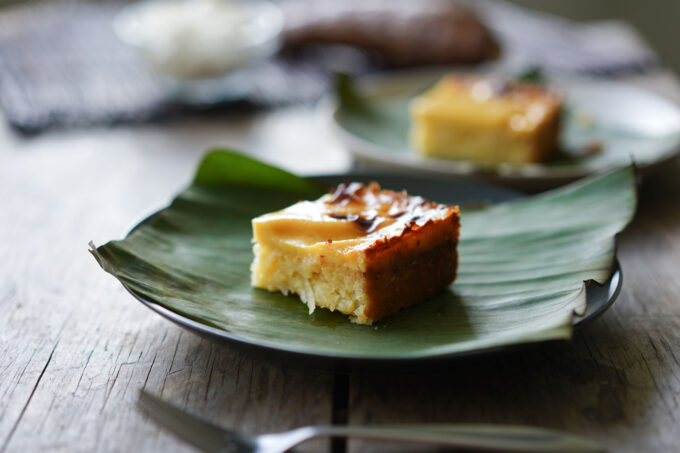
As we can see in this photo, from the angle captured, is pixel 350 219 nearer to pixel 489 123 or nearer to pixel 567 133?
pixel 489 123

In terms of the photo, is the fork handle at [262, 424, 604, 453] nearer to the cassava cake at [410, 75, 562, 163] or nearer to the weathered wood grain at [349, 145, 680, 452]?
the weathered wood grain at [349, 145, 680, 452]

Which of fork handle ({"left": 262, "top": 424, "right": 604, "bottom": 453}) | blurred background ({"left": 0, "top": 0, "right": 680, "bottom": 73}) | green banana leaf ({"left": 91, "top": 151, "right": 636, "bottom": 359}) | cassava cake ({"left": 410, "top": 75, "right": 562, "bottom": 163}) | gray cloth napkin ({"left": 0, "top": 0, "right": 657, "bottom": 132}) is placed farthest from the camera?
blurred background ({"left": 0, "top": 0, "right": 680, "bottom": 73})

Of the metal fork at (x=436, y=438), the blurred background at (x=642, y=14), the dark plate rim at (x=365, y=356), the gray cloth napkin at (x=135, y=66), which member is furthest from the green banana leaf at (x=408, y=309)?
the blurred background at (x=642, y=14)

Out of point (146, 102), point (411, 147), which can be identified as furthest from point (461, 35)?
point (146, 102)

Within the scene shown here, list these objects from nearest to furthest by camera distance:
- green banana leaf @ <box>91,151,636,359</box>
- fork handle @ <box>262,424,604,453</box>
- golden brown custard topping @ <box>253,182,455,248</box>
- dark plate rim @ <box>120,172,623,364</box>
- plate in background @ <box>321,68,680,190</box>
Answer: fork handle @ <box>262,424,604,453</box>, dark plate rim @ <box>120,172,623,364</box>, green banana leaf @ <box>91,151,636,359</box>, golden brown custard topping @ <box>253,182,455,248</box>, plate in background @ <box>321,68,680,190</box>

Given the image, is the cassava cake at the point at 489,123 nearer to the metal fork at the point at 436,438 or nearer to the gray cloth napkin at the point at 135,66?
the gray cloth napkin at the point at 135,66

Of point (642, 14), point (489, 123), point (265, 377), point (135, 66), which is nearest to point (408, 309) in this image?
point (265, 377)

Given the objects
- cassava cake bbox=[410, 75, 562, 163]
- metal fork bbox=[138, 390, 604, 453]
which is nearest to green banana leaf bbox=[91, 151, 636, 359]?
metal fork bbox=[138, 390, 604, 453]
